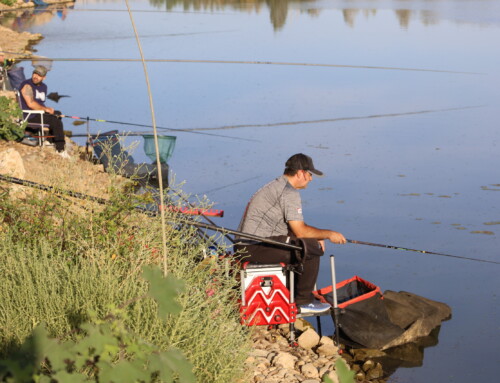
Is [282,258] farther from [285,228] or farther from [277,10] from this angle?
[277,10]

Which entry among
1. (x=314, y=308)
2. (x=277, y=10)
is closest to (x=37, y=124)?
(x=314, y=308)

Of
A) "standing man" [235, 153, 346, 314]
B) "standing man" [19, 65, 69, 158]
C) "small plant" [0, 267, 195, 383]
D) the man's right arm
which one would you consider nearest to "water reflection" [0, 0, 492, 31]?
"standing man" [19, 65, 69, 158]

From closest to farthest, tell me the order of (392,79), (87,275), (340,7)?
(87,275)
(392,79)
(340,7)

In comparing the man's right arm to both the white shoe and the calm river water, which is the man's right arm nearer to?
the white shoe

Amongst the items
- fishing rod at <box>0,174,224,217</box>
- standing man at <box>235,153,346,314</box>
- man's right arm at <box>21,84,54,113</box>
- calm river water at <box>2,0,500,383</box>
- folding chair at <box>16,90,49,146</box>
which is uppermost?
fishing rod at <box>0,174,224,217</box>

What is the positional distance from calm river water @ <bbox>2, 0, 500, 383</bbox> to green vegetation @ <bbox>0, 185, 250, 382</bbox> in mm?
2117

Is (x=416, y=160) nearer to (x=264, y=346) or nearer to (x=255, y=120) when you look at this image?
(x=255, y=120)

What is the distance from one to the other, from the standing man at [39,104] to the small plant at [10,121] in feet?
0.65

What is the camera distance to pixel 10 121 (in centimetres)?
1066

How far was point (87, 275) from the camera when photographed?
16.3ft

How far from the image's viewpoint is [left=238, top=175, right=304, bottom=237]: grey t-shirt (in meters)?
6.51

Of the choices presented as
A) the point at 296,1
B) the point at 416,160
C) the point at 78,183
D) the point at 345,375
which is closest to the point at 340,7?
the point at 296,1

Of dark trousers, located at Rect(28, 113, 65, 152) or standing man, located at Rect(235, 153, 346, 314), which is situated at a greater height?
standing man, located at Rect(235, 153, 346, 314)

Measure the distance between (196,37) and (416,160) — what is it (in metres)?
17.4
